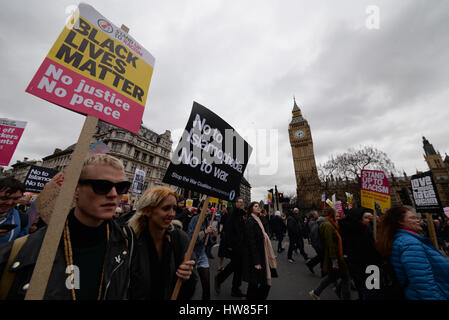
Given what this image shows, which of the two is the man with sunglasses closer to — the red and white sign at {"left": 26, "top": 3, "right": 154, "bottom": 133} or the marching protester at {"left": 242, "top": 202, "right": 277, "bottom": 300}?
the red and white sign at {"left": 26, "top": 3, "right": 154, "bottom": 133}

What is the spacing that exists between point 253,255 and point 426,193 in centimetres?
540

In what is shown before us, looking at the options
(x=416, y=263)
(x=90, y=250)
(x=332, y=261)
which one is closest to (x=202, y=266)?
(x=90, y=250)

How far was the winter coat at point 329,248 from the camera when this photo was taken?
11.0 feet

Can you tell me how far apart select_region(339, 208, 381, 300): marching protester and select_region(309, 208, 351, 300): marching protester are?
0.15 meters

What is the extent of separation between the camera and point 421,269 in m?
1.74

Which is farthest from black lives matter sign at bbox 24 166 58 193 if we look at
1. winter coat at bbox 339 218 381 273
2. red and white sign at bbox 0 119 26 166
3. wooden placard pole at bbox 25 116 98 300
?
winter coat at bbox 339 218 381 273

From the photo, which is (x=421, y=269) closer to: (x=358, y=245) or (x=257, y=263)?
(x=358, y=245)

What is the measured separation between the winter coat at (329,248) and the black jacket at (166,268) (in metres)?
3.17

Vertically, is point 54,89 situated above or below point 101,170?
above

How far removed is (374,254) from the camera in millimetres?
2678

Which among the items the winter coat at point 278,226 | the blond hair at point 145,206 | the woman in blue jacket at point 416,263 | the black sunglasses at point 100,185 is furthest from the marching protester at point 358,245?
the winter coat at point 278,226

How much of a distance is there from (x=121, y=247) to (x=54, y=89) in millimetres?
1232
